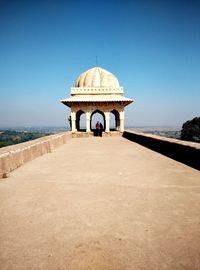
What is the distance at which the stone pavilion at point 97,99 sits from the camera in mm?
22938

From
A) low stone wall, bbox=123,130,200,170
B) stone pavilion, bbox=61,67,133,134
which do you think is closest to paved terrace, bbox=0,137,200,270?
low stone wall, bbox=123,130,200,170

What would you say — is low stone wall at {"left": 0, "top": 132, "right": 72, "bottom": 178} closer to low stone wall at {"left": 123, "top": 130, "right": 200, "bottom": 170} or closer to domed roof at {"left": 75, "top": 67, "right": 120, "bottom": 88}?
low stone wall at {"left": 123, "top": 130, "right": 200, "bottom": 170}

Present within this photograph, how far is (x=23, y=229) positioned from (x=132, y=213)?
1540 millimetres

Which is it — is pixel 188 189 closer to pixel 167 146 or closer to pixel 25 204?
pixel 25 204

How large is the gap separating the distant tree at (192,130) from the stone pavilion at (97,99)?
34.1 meters

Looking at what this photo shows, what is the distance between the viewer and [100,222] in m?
3.15

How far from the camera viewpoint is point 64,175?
19.1 feet

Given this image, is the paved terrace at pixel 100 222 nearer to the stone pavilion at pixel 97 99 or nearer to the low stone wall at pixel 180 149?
the low stone wall at pixel 180 149

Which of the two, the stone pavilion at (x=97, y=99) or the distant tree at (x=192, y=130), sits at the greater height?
the stone pavilion at (x=97, y=99)

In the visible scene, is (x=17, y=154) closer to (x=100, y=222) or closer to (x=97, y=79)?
(x=100, y=222)

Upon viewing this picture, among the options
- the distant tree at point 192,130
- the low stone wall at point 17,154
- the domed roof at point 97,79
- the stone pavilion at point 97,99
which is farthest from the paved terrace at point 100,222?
the distant tree at point 192,130

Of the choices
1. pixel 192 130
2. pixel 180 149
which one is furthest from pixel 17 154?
pixel 192 130

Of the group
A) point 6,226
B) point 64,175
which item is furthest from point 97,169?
point 6,226

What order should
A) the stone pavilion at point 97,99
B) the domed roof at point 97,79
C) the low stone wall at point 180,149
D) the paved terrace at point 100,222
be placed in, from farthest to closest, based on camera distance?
the domed roof at point 97,79 → the stone pavilion at point 97,99 → the low stone wall at point 180,149 → the paved terrace at point 100,222
